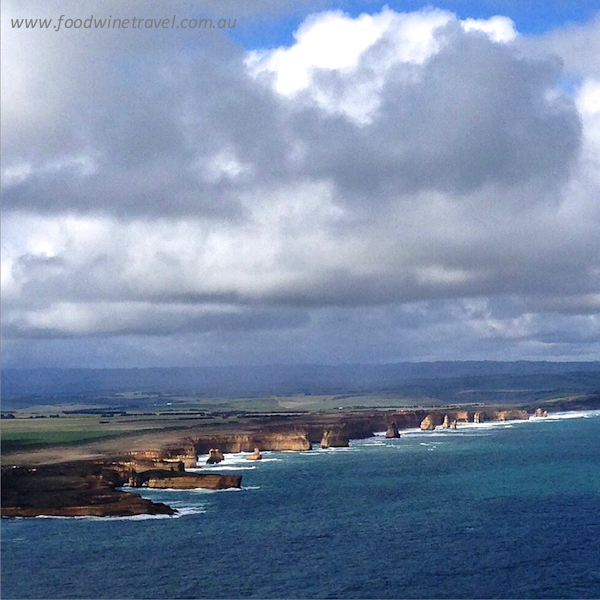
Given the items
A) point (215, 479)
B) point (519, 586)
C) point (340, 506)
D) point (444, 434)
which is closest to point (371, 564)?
point (519, 586)

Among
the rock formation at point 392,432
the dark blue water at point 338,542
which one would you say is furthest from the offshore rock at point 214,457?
the rock formation at point 392,432

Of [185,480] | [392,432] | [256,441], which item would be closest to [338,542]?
[185,480]

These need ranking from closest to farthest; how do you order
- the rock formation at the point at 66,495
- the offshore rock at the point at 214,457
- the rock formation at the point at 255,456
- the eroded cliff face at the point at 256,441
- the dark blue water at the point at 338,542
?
1. the dark blue water at the point at 338,542
2. the rock formation at the point at 66,495
3. the offshore rock at the point at 214,457
4. the rock formation at the point at 255,456
5. the eroded cliff face at the point at 256,441

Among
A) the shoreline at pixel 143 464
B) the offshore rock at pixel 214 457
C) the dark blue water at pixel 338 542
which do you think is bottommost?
the dark blue water at pixel 338 542

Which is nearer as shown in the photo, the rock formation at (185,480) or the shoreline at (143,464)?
the shoreline at (143,464)

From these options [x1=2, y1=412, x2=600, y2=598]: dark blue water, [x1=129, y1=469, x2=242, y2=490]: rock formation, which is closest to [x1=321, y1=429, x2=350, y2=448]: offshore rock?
[x1=2, y1=412, x2=600, y2=598]: dark blue water

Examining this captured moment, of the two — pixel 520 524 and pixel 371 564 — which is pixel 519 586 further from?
pixel 520 524

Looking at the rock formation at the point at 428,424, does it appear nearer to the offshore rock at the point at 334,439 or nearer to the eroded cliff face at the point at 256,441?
the offshore rock at the point at 334,439

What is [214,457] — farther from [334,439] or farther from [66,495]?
[66,495]
